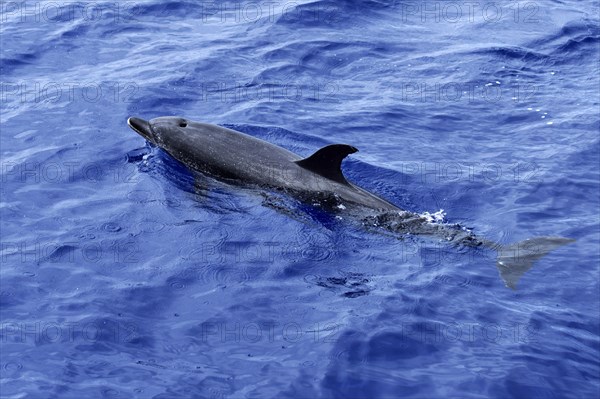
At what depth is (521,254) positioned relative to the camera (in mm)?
12664

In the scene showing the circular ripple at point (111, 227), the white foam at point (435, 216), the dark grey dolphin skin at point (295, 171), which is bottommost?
the circular ripple at point (111, 227)

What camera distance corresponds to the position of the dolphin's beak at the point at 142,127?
16.4 metres

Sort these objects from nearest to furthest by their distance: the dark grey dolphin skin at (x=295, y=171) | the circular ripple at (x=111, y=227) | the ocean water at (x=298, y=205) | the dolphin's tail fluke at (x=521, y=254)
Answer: the ocean water at (x=298, y=205) → the dolphin's tail fluke at (x=521, y=254) → the dark grey dolphin skin at (x=295, y=171) → the circular ripple at (x=111, y=227)

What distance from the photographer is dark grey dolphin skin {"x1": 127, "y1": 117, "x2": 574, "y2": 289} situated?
12.9 meters

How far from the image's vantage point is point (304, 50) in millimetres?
21281

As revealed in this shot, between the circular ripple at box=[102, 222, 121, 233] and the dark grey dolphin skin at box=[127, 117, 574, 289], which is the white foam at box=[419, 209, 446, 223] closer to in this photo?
the dark grey dolphin skin at box=[127, 117, 574, 289]

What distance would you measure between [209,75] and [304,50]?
2.53 metres

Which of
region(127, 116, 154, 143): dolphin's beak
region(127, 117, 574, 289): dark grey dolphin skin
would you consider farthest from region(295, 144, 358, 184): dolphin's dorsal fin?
region(127, 116, 154, 143): dolphin's beak

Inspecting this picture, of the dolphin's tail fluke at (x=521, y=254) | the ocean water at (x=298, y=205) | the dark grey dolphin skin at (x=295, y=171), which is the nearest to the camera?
the ocean water at (x=298, y=205)

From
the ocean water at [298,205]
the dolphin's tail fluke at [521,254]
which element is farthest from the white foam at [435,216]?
the dolphin's tail fluke at [521,254]

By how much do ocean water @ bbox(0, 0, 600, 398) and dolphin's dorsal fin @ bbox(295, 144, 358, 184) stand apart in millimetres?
610

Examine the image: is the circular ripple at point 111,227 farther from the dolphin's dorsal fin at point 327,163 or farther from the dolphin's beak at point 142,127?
the dolphin's dorsal fin at point 327,163

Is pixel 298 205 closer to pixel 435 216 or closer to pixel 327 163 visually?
pixel 327 163

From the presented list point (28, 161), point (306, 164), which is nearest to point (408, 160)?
point (306, 164)
